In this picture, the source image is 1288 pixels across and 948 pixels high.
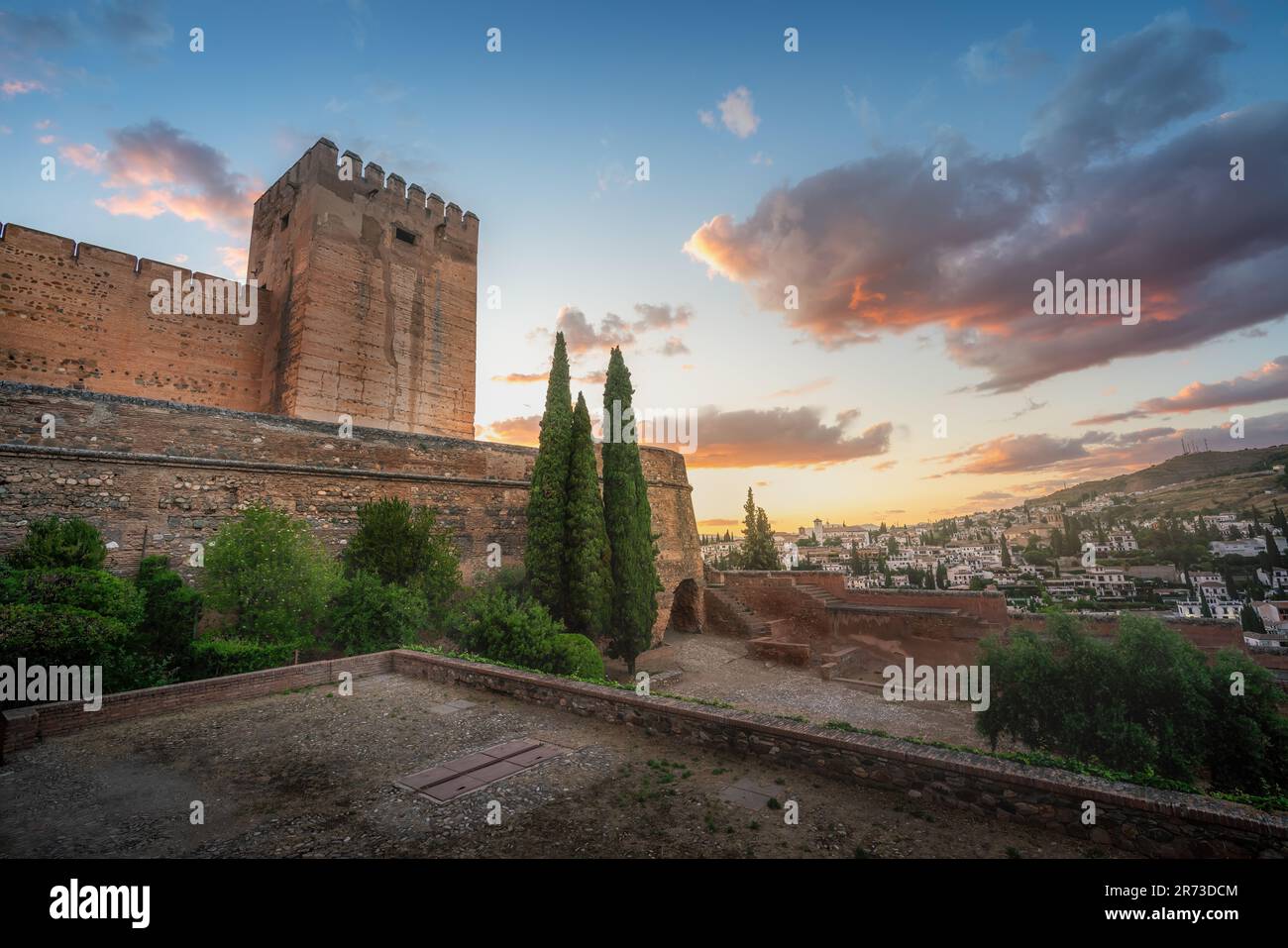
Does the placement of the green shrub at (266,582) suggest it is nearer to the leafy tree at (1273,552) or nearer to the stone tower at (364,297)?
the stone tower at (364,297)

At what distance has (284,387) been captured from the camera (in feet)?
52.1

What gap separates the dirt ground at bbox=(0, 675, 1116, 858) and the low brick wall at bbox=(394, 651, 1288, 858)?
126 mm

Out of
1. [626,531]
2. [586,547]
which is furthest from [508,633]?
[626,531]

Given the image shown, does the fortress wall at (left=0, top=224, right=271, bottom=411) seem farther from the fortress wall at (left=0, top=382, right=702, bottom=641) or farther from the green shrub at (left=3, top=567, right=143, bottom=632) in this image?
the green shrub at (left=3, top=567, right=143, bottom=632)

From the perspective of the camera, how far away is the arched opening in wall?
2030 cm

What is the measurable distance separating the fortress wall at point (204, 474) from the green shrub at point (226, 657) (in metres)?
2.75

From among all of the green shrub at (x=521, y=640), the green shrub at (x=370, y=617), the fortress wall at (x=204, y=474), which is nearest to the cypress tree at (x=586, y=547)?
the green shrub at (x=521, y=640)

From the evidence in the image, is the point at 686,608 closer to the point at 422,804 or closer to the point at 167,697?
the point at 167,697

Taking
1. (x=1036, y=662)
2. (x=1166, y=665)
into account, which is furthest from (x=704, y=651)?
(x=1166, y=665)

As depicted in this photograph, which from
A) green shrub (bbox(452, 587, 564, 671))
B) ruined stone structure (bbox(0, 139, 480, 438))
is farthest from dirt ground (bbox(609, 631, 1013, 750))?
ruined stone structure (bbox(0, 139, 480, 438))

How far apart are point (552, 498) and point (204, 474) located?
6.96m

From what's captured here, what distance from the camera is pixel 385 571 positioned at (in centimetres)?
1109
